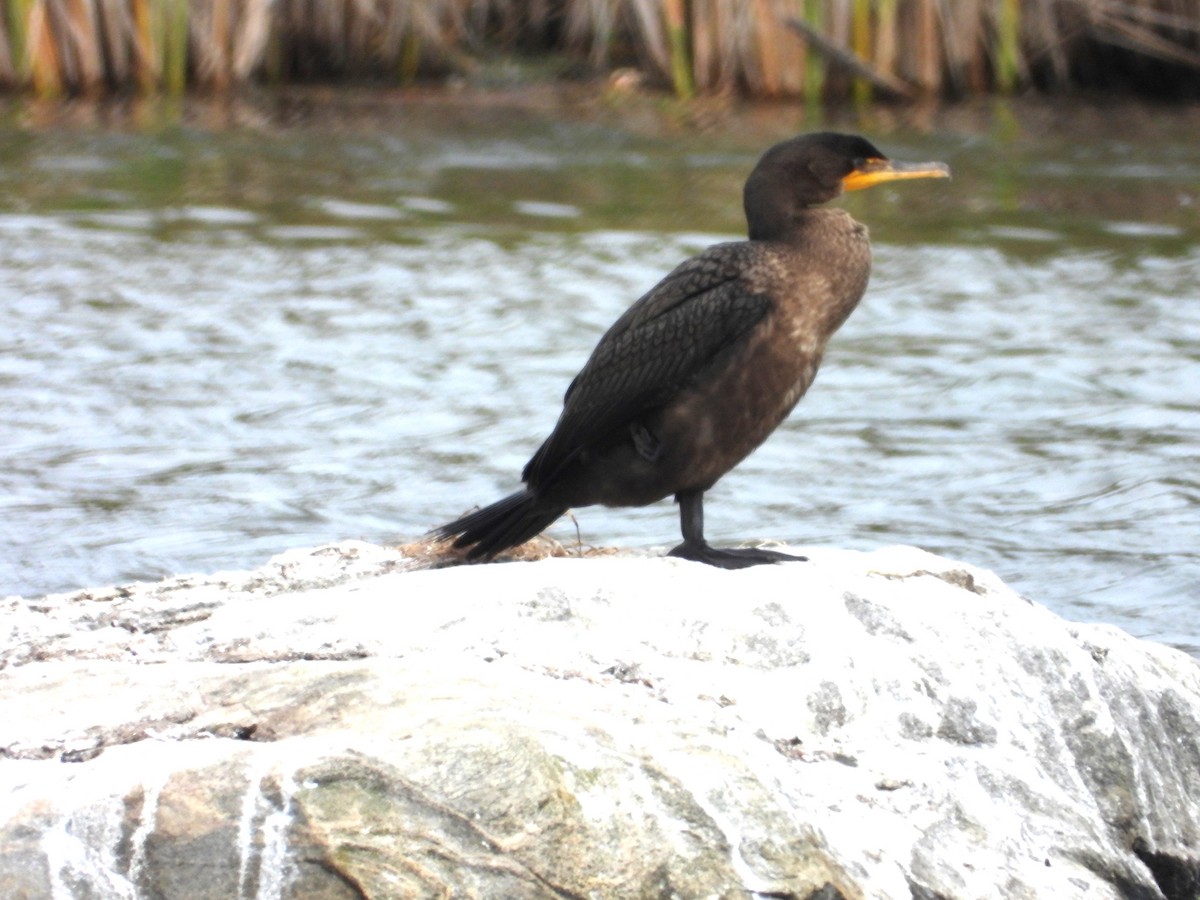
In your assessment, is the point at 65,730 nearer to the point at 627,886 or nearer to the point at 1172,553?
the point at 627,886

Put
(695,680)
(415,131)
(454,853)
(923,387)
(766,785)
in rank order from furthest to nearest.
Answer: (415,131), (923,387), (695,680), (766,785), (454,853)

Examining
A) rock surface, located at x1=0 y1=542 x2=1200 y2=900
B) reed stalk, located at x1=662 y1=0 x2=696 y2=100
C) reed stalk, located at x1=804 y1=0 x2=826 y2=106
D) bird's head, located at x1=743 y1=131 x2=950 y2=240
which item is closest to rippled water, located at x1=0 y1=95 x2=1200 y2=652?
reed stalk, located at x1=804 y1=0 x2=826 y2=106

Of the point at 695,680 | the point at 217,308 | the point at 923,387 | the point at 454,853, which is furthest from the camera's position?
the point at 217,308

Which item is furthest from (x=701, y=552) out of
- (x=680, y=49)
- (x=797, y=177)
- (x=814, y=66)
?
(x=680, y=49)

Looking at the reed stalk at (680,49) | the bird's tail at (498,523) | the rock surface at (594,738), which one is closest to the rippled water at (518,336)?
the reed stalk at (680,49)

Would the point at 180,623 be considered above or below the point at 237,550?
above

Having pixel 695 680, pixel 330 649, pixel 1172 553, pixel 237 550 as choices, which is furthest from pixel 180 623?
pixel 1172 553

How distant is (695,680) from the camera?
134 inches

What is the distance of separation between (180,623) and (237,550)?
300 cm

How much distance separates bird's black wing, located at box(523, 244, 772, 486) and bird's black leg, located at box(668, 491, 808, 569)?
23 centimetres

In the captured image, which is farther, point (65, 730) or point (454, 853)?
point (65, 730)

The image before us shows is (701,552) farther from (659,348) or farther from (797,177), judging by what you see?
(797,177)

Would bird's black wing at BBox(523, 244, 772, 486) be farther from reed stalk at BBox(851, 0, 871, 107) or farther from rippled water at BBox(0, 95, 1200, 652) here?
reed stalk at BBox(851, 0, 871, 107)

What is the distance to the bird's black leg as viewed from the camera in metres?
4.18
